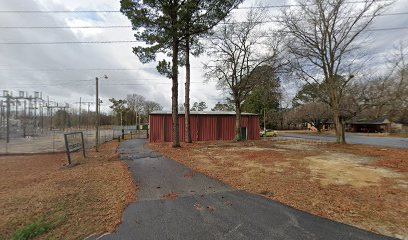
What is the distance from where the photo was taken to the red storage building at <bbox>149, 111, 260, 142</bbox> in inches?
874

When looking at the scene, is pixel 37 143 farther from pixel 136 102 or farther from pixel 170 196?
pixel 136 102

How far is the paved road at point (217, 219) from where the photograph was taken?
11.1 feet

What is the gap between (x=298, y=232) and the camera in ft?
11.3

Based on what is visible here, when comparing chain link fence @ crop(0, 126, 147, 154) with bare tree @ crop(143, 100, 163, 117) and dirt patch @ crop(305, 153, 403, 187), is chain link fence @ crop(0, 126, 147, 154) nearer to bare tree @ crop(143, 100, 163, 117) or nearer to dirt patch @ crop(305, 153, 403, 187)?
dirt patch @ crop(305, 153, 403, 187)

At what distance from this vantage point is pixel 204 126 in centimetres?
2367

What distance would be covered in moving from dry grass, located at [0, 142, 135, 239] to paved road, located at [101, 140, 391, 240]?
1.41 feet

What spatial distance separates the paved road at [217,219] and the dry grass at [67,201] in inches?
16.9

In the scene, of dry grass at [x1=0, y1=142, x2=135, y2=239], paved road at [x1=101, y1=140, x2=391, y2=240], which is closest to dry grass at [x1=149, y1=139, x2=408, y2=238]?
paved road at [x1=101, y1=140, x2=391, y2=240]

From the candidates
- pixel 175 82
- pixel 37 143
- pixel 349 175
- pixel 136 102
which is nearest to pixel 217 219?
pixel 349 175

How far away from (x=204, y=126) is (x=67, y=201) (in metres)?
18.9

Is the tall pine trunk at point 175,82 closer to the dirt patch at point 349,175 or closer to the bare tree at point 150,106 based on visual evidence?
the dirt patch at point 349,175

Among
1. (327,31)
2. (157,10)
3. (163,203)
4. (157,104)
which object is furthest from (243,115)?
(157,104)

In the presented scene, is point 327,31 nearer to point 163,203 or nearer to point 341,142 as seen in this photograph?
point 341,142

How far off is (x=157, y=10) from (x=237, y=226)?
14002 mm
